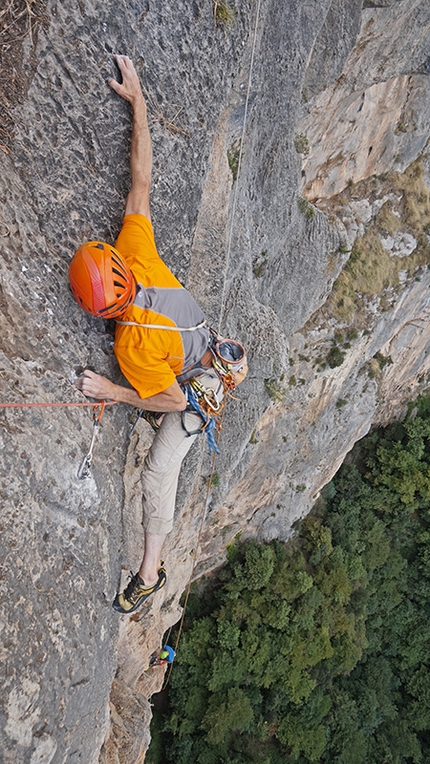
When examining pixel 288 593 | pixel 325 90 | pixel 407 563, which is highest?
pixel 325 90

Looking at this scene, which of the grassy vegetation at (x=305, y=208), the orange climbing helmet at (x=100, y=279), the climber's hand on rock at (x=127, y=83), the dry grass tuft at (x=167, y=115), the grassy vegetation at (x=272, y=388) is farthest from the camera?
the grassy vegetation at (x=305, y=208)

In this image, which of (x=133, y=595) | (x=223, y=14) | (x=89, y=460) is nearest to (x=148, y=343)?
(x=89, y=460)

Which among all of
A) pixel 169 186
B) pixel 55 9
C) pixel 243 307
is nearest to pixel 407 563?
pixel 243 307

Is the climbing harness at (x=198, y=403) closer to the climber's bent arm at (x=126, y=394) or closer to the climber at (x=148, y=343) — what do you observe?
the climber at (x=148, y=343)

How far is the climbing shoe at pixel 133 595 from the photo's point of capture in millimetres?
4172

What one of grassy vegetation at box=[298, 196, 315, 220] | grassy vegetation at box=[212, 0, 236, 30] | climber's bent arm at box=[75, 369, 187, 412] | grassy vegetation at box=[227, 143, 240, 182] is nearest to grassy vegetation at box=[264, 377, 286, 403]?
grassy vegetation at box=[227, 143, 240, 182]

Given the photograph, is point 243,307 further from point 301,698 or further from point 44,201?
point 301,698

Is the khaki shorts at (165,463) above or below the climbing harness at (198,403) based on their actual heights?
below

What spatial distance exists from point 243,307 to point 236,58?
10.4 ft

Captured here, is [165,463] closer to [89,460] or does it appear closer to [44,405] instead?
[89,460]

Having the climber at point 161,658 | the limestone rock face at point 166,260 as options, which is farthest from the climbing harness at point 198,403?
the climber at point 161,658

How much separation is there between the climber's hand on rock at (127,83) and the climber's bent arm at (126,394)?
6.63ft

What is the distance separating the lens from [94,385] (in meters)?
Result: 3.46

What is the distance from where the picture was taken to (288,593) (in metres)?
13.9
